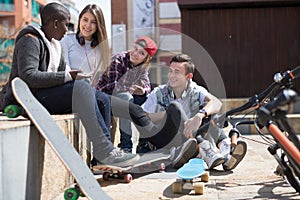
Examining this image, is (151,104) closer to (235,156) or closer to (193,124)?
(193,124)

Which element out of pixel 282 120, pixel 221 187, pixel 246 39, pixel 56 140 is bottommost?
pixel 221 187

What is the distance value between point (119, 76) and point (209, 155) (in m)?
1.09

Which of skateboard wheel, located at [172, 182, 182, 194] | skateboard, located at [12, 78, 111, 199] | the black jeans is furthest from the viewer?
the black jeans

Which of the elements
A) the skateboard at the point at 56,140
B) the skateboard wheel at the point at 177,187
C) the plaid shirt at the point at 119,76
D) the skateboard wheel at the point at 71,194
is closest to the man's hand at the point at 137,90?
the plaid shirt at the point at 119,76

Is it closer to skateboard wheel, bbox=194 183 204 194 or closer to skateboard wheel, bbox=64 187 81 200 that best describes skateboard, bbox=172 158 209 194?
skateboard wheel, bbox=194 183 204 194

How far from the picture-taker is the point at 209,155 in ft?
12.5

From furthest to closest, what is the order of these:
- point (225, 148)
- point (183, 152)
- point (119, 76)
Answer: point (119, 76), point (225, 148), point (183, 152)

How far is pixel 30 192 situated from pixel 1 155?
0.47 metres

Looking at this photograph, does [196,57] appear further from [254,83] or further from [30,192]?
[30,192]

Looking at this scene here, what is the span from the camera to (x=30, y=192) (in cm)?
261

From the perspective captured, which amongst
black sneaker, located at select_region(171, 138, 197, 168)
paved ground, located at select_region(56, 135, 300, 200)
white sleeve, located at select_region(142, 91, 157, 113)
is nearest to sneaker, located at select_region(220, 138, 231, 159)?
paved ground, located at select_region(56, 135, 300, 200)

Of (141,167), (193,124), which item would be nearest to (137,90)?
(193,124)

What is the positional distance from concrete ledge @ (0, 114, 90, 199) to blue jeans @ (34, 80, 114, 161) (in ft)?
0.45

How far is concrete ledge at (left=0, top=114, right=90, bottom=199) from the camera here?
2.29 meters
